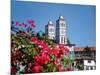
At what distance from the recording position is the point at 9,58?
1.95 metres

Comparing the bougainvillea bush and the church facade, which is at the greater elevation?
the church facade

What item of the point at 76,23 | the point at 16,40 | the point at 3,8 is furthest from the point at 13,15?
the point at 76,23

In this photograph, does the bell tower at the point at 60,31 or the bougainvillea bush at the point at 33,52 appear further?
the bell tower at the point at 60,31

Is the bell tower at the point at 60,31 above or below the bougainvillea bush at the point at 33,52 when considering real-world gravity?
above

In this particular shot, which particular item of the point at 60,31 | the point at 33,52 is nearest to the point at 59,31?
the point at 60,31

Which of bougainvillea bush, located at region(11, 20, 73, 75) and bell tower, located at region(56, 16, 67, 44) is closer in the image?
bougainvillea bush, located at region(11, 20, 73, 75)

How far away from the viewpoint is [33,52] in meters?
2.04

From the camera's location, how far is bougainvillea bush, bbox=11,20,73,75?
199 centimetres

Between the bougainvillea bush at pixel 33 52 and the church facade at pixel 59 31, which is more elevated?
the church facade at pixel 59 31

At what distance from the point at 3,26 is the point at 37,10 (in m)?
0.36

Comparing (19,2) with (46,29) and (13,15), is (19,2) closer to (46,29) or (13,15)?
(13,15)

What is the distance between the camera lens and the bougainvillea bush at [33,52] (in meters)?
1.99

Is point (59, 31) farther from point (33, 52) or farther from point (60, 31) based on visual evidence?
point (33, 52)

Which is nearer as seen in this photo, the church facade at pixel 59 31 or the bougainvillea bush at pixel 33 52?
the bougainvillea bush at pixel 33 52
